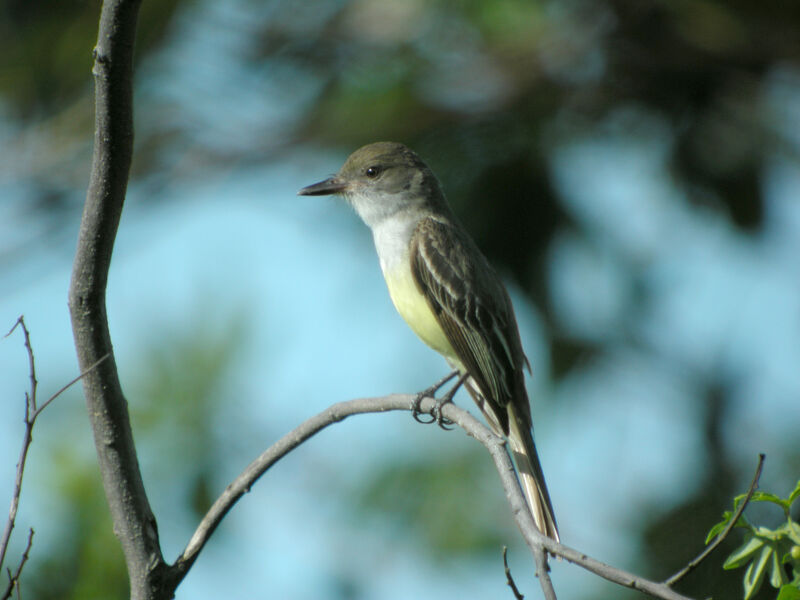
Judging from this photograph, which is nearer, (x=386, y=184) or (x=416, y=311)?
(x=416, y=311)

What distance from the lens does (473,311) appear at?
5035 mm

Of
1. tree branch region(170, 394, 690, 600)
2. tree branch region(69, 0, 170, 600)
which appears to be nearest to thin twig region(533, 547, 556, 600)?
tree branch region(170, 394, 690, 600)

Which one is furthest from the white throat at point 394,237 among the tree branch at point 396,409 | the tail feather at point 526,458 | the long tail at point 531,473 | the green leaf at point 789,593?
the green leaf at point 789,593

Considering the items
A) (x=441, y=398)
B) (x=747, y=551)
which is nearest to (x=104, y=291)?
(x=747, y=551)

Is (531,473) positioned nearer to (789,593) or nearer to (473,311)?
(473,311)

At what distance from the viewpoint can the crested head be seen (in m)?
5.58

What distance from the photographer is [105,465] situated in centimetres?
258

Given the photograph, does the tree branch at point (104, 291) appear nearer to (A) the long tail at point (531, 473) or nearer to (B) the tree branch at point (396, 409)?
(B) the tree branch at point (396, 409)

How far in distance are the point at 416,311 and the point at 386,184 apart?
100 cm

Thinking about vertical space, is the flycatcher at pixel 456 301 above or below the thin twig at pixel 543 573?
above

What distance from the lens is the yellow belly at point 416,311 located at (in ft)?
16.2

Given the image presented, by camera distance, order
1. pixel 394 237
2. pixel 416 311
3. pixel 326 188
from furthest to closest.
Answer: pixel 326 188, pixel 394 237, pixel 416 311

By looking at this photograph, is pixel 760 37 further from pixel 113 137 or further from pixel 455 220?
pixel 113 137

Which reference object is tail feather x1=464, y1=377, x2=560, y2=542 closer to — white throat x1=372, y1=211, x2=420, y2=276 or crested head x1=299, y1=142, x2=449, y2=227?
white throat x1=372, y1=211, x2=420, y2=276
